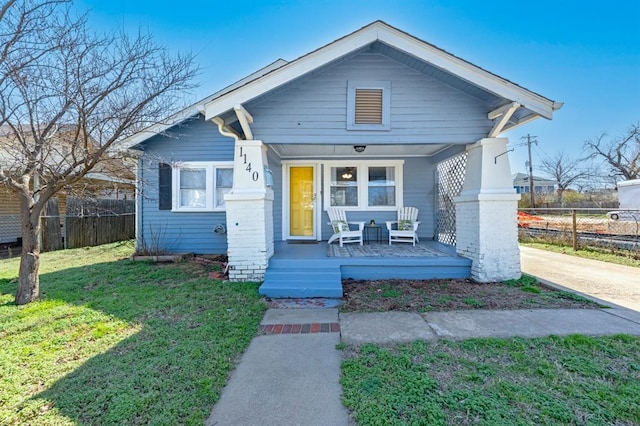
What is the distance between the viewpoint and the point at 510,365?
257 centimetres

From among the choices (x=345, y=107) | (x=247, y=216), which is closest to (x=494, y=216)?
(x=345, y=107)

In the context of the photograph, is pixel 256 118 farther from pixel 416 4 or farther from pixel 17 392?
pixel 416 4

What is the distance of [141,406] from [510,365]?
2.82m

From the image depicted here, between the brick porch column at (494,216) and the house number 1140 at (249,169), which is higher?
the house number 1140 at (249,169)

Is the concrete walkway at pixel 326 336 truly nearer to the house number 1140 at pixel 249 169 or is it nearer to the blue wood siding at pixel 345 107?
the house number 1140 at pixel 249 169

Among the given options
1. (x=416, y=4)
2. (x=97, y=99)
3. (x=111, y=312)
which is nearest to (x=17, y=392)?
(x=111, y=312)

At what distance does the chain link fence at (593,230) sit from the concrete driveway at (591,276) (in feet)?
3.14

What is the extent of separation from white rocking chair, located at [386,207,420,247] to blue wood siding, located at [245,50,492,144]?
256 centimetres

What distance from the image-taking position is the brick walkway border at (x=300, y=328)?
3.40 m

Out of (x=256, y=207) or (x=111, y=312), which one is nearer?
(x=111, y=312)

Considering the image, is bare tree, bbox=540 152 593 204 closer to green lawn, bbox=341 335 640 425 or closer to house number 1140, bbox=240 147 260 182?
green lawn, bbox=341 335 640 425

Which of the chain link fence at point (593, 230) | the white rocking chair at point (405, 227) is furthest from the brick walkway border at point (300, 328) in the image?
the chain link fence at point (593, 230)

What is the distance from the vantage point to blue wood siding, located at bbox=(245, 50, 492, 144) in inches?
204

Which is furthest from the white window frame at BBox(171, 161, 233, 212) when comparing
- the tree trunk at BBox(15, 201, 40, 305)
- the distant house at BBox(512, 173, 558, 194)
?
the distant house at BBox(512, 173, 558, 194)
